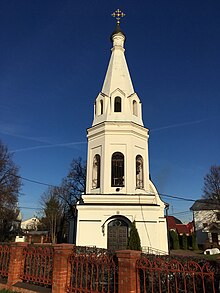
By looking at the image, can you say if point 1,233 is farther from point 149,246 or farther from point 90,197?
point 149,246

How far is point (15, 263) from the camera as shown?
324 inches

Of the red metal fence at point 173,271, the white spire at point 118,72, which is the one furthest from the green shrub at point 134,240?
the white spire at point 118,72

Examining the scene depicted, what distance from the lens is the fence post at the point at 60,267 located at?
681 centimetres

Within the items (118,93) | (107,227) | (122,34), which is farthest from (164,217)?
(122,34)

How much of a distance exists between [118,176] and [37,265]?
10417mm

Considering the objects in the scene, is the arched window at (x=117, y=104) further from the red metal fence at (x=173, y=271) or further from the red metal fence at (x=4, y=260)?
the red metal fence at (x=173, y=271)

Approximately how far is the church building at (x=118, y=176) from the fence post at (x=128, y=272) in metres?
9.71

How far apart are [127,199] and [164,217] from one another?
366cm

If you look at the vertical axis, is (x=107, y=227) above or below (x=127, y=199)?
below

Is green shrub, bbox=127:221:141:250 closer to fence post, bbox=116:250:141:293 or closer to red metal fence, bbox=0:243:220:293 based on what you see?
red metal fence, bbox=0:243:220:293

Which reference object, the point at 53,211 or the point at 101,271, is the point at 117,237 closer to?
the point at 101,271

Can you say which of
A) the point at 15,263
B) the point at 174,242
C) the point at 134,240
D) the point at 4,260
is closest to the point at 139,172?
the point at 134,240

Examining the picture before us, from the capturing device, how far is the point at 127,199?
16.1m

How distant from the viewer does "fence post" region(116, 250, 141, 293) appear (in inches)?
226
